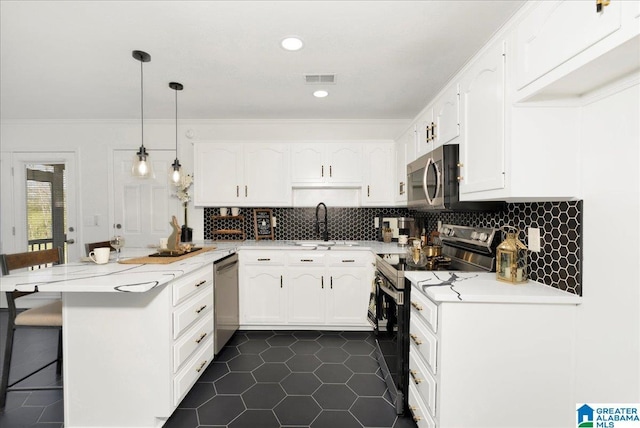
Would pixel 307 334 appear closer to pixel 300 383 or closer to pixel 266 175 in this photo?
pixel 300 383

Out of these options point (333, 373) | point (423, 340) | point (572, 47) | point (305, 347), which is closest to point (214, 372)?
point (305, 347)

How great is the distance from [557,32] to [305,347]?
2.77 meters

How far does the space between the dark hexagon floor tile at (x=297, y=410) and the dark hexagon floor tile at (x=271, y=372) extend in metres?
0.27

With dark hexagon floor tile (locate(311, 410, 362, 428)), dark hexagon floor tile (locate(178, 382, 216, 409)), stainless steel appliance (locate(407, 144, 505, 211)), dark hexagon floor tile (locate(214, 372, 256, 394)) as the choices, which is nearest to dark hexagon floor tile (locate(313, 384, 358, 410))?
dark hexagon floor tile (locate(311, 410, 362, 428))

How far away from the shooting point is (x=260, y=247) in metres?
3.11

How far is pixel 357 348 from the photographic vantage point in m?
2.73

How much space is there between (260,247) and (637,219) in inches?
108

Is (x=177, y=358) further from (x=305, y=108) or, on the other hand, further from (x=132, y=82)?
(x=305, y=108)

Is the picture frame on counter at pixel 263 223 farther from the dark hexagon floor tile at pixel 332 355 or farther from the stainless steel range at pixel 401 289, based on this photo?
Result: the stainless steel range at pixel 401 289

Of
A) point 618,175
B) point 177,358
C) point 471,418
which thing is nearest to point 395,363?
point 471,418

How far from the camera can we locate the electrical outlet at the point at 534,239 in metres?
1.63

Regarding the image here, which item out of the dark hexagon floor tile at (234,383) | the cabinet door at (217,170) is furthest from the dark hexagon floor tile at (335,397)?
the cabinet door at (217,170)

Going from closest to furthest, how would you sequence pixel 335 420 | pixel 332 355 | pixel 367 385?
pixel 335 420
pixel 367 385
pixel 332 355

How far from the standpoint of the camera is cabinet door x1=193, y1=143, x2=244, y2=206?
3.41 metres
